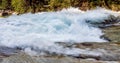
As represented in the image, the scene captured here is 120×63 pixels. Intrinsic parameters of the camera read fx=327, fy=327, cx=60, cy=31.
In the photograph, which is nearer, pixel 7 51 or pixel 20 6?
pixel 7 51

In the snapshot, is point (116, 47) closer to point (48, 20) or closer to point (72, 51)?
point (72, 51)

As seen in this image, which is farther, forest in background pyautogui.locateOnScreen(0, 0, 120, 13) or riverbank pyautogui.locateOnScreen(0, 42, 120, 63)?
forest in background pyautogui.locateOnScreen(0, 0, 120, 13)

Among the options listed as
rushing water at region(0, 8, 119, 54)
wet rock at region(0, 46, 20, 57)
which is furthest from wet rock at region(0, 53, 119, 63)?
rushing water at region(0, 8, 119, 54)

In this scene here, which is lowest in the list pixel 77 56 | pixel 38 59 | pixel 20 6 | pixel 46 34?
pixel 20 6

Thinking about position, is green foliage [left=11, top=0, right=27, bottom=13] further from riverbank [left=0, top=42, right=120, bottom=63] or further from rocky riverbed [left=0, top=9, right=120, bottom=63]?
riverbank [left=0, top=42, right=120, bottom=63]

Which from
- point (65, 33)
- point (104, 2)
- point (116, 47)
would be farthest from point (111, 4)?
point (116, 47)

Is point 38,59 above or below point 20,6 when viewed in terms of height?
above

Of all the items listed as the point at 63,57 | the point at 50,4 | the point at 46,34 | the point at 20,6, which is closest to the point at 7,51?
the point at 63,57

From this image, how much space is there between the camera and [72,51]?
809 centimetres

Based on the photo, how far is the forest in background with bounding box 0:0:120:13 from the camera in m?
28.5

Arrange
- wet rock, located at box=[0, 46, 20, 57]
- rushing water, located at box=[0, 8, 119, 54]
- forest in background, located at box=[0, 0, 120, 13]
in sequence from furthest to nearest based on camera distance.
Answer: forest in background, located at box=[0, 0, 120, 13], rushing water, located at box=[0, 8, 119, 54], wet rock, located at box=[0, 46, 20, 57]

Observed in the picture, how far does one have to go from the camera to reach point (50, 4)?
1287 inches

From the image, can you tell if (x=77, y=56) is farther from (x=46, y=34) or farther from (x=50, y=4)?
(x=50, y=4)

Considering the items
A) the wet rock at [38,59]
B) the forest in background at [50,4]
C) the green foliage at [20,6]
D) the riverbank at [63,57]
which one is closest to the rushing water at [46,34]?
the riverbank at [63,57]
